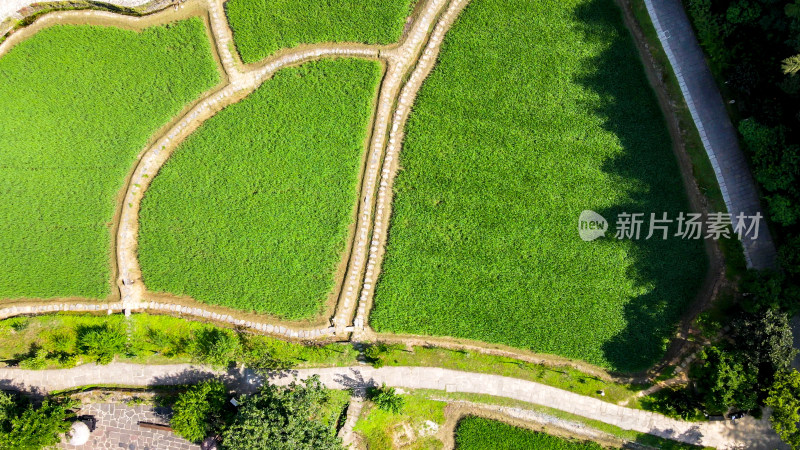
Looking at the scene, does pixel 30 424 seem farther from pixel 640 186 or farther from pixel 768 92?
pixel 768 92

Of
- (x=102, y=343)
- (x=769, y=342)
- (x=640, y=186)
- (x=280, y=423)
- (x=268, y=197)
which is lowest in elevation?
(x=280, y=423)

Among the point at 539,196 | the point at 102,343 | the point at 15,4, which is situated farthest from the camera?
the point at 15,4

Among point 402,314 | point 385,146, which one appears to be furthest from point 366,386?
point 385,146

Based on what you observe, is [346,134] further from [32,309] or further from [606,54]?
[32,309]

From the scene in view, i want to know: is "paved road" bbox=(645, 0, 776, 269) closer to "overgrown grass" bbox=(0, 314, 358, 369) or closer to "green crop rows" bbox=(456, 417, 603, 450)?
"green crop rows" bbox=(456, 417, 603, 450)

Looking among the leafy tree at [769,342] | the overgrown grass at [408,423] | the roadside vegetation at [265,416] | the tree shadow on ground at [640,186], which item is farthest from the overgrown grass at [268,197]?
the leafy tree at [769,342]

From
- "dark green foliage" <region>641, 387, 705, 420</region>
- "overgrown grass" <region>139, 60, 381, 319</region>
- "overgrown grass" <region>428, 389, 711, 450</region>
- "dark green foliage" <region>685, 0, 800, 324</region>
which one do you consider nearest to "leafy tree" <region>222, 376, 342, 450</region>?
"overgrown grass" <region>139, 60, 381, 319</region>

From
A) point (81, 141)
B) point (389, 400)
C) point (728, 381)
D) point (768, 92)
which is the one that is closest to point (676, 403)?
point (728, 381)
